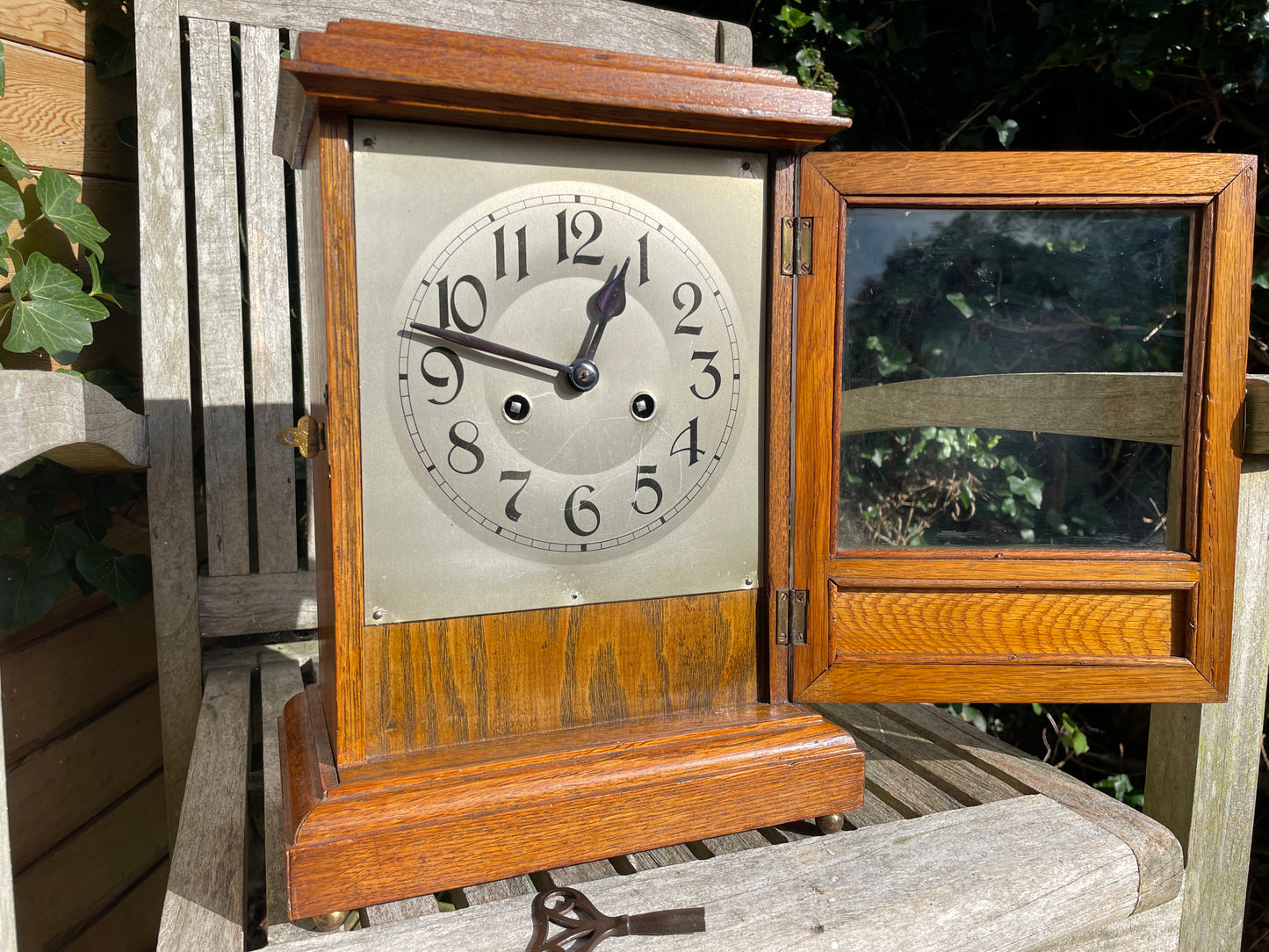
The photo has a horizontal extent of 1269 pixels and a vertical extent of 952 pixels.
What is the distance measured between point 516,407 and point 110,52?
137 centimetres

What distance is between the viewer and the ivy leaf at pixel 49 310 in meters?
1.49

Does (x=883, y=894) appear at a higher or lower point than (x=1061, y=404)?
lower

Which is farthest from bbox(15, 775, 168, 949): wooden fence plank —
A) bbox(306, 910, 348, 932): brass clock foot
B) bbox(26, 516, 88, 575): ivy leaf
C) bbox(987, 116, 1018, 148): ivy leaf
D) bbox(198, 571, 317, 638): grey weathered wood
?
bbox(987, 116, 1018, 148): ivy leaf

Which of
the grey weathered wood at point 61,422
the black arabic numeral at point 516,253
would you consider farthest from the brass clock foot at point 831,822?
the grey weathered wood at point 61,422

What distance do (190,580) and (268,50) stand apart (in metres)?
1.08

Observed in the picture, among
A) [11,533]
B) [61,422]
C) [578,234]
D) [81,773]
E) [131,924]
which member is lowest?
[131,924]

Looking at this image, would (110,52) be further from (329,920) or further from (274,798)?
(329,920)

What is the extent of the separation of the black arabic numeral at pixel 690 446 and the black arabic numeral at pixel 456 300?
0.93 feet

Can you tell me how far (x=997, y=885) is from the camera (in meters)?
1.02

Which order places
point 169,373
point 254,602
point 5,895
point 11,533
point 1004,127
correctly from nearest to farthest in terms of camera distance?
point 5,895
point 11,533
point 169,373
point 254,602
point 1004,127

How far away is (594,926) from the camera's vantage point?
929mm

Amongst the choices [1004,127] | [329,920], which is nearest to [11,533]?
[329,920]

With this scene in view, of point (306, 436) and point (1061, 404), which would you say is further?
point (1061, 404)

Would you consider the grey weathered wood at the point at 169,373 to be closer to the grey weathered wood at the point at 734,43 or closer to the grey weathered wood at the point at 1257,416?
the grey weathered wood at the point at 734,43
